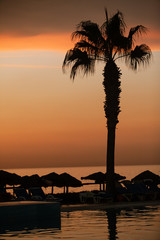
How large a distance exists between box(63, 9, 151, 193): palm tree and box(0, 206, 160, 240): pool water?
807 centimetres

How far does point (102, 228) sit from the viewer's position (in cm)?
1559

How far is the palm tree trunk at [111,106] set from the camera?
27344 mm

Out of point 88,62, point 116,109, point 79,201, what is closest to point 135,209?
point 79,201

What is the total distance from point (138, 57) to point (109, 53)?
1.49 m

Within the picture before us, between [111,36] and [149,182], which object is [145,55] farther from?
[149,182]

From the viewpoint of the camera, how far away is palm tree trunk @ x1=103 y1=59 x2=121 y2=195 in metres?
27.3

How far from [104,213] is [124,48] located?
10.6 m

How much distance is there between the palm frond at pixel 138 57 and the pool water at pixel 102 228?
9.71m

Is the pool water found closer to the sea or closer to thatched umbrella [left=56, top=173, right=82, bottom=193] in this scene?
the sea

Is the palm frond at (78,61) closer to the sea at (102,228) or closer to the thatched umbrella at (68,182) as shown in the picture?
the thatched umbrella at (68,182)

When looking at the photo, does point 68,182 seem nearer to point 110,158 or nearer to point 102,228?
point 110,158

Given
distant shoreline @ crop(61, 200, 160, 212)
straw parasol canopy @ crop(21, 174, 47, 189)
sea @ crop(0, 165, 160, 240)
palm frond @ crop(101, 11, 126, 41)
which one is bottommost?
sea @ crop(0, 165, 160, 240)

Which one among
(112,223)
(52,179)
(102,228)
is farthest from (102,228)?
(52,179)

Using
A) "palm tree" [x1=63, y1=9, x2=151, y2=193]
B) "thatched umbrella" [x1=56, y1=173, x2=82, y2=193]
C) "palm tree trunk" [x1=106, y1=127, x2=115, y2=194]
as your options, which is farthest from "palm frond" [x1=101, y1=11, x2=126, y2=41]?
"thatched umbrella" [x1=56, y1=173, x2=82, y2=193]
